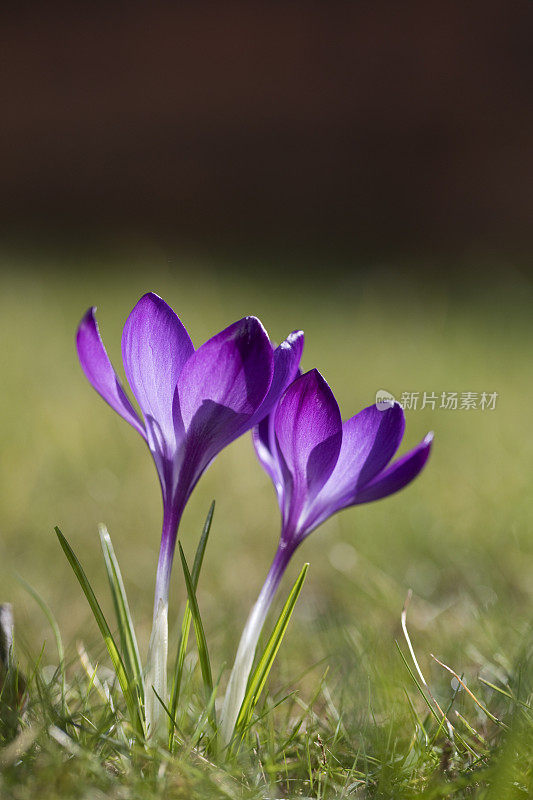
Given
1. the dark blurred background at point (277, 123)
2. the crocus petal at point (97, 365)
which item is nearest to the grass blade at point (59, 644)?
the crocus petal at point (97, 365)

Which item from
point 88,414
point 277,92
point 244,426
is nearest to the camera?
point 244,426

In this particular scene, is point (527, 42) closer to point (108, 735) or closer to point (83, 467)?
point (83, 467)

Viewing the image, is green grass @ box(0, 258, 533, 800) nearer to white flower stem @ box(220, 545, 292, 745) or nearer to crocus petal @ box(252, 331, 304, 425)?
white flower stem @ box(220, 545, 292, 745)

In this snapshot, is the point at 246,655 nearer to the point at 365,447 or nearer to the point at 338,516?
the point at 365,447

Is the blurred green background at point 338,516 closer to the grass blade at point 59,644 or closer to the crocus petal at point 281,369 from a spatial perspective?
the grass blade at point 59,644

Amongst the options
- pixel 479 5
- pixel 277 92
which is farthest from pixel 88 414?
pixel 479 5

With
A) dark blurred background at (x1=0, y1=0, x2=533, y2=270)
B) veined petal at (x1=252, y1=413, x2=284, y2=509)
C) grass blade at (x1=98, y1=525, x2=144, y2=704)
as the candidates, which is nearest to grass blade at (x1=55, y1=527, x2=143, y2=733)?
grass blade at (x1=98, y1=525, x2=144, y2=704)
